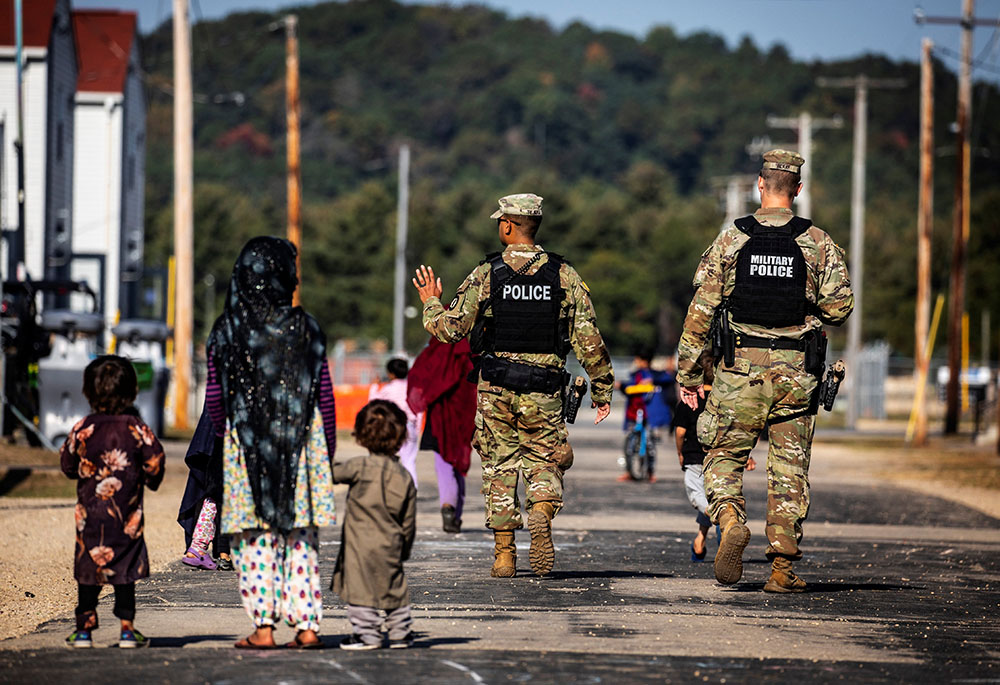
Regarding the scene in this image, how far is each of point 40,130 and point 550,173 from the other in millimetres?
93678

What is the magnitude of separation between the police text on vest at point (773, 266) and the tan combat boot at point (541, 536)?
1.83 meters

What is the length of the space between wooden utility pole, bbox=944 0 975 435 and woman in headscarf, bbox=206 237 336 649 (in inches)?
1389

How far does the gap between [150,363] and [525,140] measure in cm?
15590

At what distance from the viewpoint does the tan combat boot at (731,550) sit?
30.0ft

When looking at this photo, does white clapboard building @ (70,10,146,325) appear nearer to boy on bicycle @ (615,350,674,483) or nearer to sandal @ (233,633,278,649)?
boy on bicycle @ (615,350,674,483)

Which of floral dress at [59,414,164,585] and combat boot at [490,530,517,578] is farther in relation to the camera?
combat boot at [490,530,517,578]

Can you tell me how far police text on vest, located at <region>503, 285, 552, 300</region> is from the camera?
32.6ft

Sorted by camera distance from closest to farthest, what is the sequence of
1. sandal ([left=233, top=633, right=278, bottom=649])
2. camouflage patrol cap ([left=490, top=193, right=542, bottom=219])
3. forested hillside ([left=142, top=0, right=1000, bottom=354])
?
sandal ([left=233, top=633, right=278, bottom=649]) < camouflage patrol cap ([left=490, top=193, right=542, bottom=219]) < forested hillside ([left=142, top=0, right=1000, bottom=354])

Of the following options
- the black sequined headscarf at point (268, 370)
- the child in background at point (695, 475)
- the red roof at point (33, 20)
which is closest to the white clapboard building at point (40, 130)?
the red roof at point (33, 20)

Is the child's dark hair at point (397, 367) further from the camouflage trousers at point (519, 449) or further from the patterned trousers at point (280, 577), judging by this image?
the patterned trousers at point (280, 577)

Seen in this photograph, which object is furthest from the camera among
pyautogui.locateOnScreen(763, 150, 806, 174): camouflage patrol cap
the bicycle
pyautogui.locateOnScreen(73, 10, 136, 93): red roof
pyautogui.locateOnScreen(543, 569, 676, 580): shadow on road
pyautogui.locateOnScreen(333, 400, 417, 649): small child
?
pyautogui.locateOnScreen(73, 10, 136, 93): red roof

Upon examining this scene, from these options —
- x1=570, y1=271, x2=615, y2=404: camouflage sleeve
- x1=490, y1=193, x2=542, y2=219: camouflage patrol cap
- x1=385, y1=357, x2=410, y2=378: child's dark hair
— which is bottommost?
x1=385, y1=357, x2=410, y2=378: child's dark hair

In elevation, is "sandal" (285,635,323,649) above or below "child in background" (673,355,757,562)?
below

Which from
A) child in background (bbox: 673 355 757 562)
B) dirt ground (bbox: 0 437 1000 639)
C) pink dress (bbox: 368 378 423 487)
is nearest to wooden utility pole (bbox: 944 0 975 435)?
dirt ground (bbox: 0 437 1000 639)
